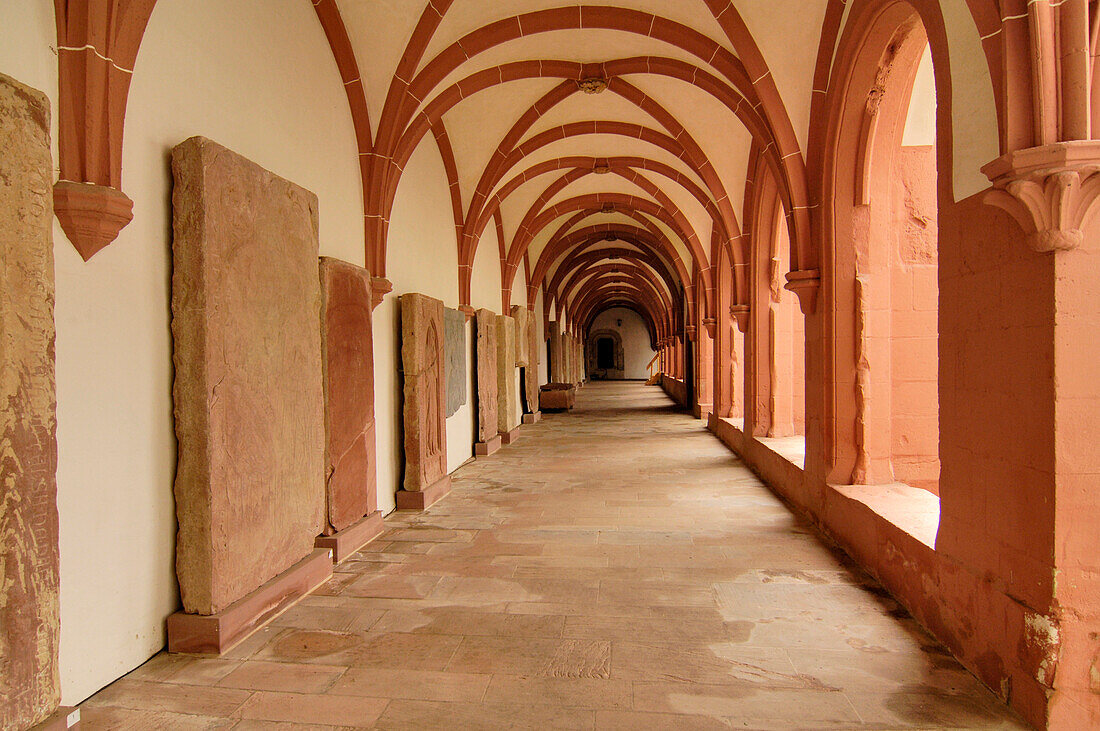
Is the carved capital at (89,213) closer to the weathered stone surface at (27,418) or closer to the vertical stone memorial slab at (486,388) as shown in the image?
the weathered stone surface at (27,418)

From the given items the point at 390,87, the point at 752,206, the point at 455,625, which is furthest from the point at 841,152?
the point at 455,625

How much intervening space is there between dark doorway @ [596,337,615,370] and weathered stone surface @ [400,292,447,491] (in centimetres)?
3281

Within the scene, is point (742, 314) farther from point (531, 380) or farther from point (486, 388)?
point (531, 380)

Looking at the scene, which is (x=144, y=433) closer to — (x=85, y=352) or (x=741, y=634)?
(x=85, y=352)

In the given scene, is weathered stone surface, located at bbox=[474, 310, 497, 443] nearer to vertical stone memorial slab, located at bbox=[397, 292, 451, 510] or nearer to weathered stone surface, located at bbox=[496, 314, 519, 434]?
weathered stone surface, located at bbox=[496, 314, 519, 434]

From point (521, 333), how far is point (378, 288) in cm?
645

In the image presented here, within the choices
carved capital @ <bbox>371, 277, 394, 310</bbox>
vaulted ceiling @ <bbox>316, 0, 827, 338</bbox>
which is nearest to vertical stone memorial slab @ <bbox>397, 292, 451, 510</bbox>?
carved capital @ <bbox>371, 277, 394, 310</bbox>

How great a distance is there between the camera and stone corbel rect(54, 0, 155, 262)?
7.58ft

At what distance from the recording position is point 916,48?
12.7ft

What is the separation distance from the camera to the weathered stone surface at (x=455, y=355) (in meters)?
6.67

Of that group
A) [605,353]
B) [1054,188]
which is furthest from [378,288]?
[605,353]

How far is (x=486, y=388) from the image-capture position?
334 inches

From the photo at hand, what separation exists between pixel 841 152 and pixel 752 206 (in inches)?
122

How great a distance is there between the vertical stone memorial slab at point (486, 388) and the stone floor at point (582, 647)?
3.50 metres
